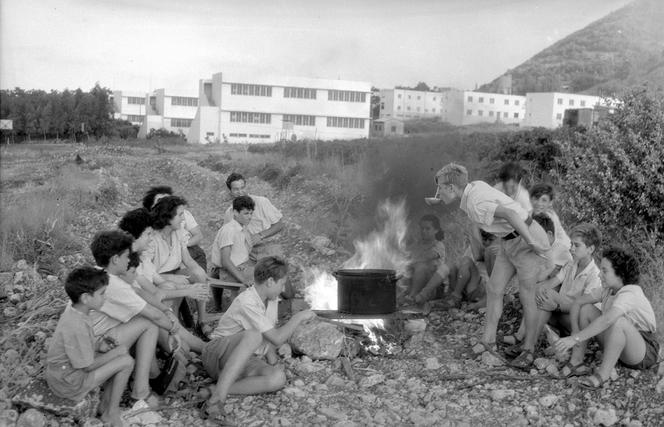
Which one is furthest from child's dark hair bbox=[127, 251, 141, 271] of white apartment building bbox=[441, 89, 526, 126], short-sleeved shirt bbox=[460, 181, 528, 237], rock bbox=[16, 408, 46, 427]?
white apartment building bbox=[441, 89, 526, 126]

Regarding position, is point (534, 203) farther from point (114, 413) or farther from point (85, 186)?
point (85, 186)

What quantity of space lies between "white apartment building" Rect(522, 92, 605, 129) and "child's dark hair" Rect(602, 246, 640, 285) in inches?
2214

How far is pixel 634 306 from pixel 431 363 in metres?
1.69

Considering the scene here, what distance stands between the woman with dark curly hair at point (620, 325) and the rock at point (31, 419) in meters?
3.47

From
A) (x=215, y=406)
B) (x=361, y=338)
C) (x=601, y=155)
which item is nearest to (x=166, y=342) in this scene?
(x=215, y=406)

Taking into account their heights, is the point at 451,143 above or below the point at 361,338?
above

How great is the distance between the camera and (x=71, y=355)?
4.52 meters

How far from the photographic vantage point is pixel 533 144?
12.7m

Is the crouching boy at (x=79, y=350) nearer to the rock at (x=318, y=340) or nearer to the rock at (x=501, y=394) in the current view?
the rock at (x=318, y=340)

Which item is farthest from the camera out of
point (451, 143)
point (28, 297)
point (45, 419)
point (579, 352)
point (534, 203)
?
point (451, 143)

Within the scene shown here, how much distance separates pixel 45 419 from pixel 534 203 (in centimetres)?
425

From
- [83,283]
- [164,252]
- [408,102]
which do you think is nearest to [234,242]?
[164,252]

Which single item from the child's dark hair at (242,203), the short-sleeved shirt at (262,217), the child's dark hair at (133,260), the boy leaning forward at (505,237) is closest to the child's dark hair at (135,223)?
the child's dark hair at (133,260)

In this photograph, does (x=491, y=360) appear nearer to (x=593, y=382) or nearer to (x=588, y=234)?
(x=593, y=382)
